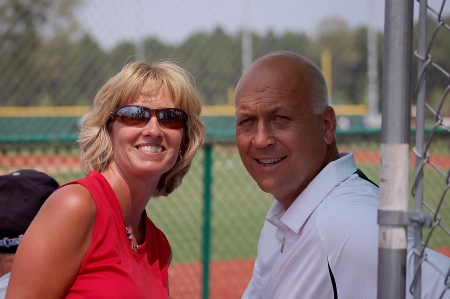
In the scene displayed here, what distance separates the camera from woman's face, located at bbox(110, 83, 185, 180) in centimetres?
229

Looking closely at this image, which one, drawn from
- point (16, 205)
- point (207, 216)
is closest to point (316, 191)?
point (16, 205)

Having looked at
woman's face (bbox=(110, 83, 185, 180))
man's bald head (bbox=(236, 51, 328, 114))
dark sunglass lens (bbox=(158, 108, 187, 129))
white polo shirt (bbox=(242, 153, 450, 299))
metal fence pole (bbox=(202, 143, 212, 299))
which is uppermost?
man's bald head (bbox=(236, 51, 328, 114))

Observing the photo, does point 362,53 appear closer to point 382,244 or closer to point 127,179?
point 127,179

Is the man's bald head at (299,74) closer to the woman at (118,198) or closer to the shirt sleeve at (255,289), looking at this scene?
the woman at (118,198)

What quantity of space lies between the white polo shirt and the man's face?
0.41 ft

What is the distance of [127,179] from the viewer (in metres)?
2.33

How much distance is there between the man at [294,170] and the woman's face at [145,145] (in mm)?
372

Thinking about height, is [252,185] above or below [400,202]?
below

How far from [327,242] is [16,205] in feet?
4.90

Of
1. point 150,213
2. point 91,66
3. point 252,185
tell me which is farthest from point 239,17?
point 252,185

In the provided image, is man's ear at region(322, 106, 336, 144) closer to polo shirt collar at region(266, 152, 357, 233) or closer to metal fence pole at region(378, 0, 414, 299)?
polo shirt collar at region(266, 152, 357, 233)

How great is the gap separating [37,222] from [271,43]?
7.58 meters

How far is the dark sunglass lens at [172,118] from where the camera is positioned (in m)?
2.34

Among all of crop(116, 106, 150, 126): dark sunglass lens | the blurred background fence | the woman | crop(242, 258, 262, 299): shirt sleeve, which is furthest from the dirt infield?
crop(116, 106, 150, 126): dark sunglass lens
